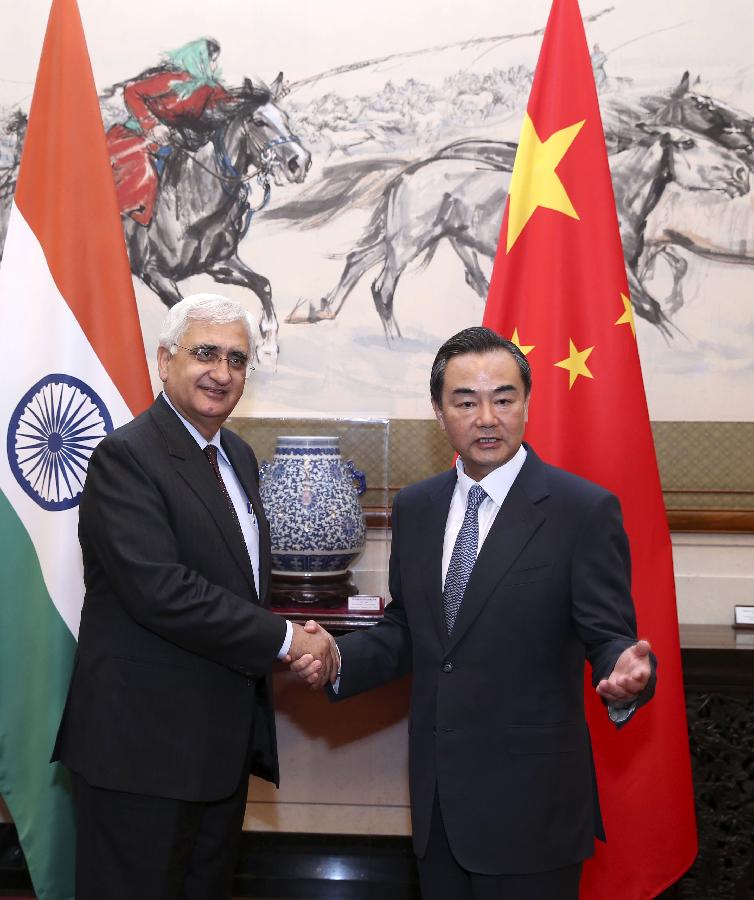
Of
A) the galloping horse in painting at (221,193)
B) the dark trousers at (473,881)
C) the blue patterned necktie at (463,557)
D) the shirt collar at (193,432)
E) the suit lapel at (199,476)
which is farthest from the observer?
the galloping horse in painting at (221,193)

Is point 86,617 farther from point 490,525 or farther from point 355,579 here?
point 355,579

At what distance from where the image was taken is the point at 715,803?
2857 millimetres

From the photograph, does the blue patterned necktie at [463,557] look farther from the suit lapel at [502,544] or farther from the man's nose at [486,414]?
the man's nose at [486,414]

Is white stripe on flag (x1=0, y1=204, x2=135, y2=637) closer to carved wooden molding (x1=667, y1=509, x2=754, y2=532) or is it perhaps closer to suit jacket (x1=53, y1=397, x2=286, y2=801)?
suit jacket (x1=53, y1=397, x2=286, y2=801)

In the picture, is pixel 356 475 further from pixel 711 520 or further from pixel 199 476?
pixel 711 520

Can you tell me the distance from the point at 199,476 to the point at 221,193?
1.66 m

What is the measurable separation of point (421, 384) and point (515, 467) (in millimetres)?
1517

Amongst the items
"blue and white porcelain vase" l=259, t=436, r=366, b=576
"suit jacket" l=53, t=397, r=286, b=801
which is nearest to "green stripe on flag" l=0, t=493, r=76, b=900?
"suit jacket" l=53, t=397, r=286, b=801

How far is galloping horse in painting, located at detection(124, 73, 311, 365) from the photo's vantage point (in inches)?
137

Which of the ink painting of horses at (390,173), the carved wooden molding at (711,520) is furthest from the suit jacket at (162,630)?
the carved wooden molding at (711,520)

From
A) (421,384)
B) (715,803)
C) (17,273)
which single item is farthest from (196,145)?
(715,803)

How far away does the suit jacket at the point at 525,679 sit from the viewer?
5.99 feet

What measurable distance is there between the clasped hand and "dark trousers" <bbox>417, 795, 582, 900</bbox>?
1.35 ft

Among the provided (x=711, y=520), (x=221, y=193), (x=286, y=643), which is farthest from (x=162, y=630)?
(x=711, y=520)
